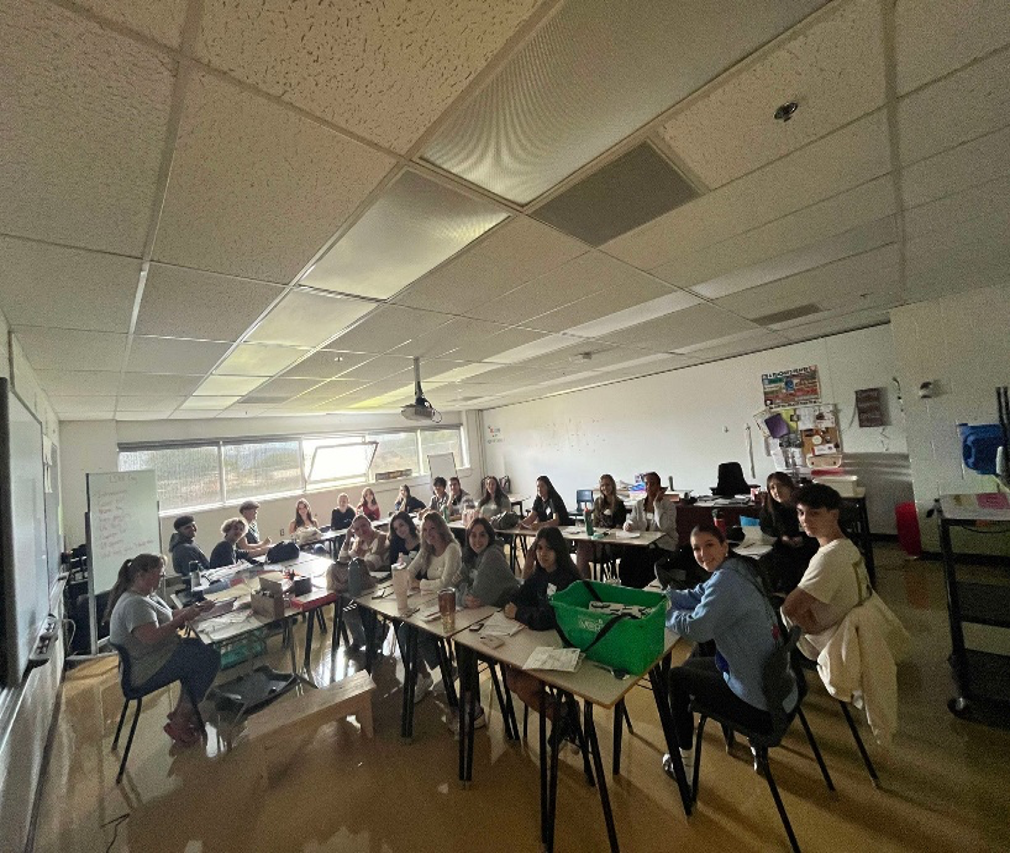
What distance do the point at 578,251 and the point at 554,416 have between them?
6714 millimetres

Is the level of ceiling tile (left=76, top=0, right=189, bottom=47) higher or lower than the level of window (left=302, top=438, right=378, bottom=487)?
higher

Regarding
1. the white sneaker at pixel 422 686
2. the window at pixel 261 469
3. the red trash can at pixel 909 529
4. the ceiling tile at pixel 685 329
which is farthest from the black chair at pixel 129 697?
the red trash can at pixel 909 529

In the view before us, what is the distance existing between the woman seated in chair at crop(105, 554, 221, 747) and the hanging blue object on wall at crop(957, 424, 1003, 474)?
607cm

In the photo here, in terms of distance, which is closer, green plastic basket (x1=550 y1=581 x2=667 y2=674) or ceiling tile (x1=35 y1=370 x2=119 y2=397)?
green plastic basket (x1=550 y1=581 x2=667 y2=674)

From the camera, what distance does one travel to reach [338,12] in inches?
35.0

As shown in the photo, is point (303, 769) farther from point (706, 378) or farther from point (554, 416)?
point (554, 416)

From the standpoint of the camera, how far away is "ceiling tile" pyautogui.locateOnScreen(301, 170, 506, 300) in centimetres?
158

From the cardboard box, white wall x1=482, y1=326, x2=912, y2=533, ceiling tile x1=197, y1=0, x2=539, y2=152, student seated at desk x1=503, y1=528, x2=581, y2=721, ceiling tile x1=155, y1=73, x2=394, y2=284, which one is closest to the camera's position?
ceiling tile x1=197, y1=0, x2=539, y2=152

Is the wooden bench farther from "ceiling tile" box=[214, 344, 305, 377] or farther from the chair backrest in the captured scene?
"ceiling tile" box=[214, 344, 305, 377]

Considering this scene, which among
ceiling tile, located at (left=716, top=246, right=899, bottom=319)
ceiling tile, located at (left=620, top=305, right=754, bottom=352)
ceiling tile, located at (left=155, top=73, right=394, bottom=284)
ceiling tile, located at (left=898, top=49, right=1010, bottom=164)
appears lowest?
ceiling tile, located at (left=155, top=73, right=394, bottom=284)

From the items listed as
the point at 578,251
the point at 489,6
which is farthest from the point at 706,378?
the point at 489,6

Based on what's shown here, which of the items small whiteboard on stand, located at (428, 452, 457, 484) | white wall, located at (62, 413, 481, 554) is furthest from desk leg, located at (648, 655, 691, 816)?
small whiteboard on stand, located at (428, 452, 457, 484)

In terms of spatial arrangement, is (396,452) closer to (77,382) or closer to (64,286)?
(77,382)

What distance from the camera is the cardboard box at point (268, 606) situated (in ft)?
8.91
